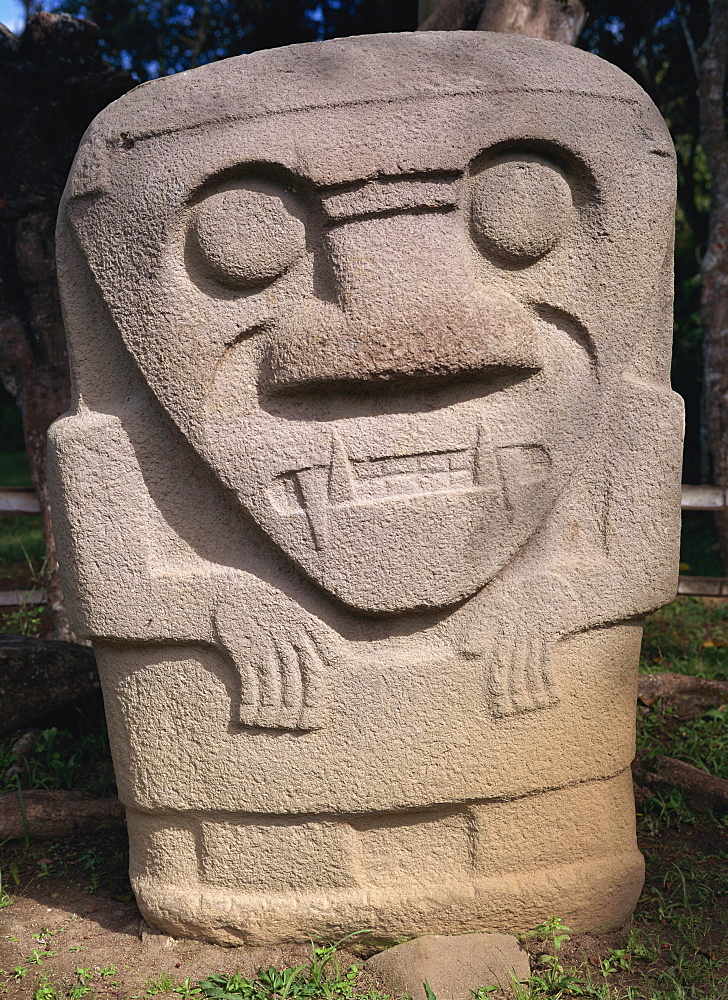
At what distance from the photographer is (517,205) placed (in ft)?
6.40

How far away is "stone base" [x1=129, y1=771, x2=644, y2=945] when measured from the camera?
2.10m

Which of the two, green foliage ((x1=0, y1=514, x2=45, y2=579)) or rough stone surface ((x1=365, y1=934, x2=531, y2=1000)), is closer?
rough stone surface ((x1=365, y1=934, x2=531, y2=1000))

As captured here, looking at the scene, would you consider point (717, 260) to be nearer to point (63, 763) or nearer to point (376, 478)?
point (376, 478)

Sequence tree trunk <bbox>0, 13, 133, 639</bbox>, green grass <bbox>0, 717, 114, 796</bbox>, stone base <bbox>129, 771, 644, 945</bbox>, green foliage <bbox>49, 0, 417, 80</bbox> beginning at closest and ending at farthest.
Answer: stone base <bbox>129, 771, 644, 945</bbox>, green grass <bbox>0, 717, 114, 796</bbox>, tree trunk <bbox>0, 13, 133, 639</bbox>, green foliage <bbox>49, 0, 417, 80</bbox>

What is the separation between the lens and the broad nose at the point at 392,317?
6.24ft

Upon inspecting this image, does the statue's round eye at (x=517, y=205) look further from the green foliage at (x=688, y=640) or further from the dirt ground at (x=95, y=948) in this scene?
the green foliage at (x=688, y=640)

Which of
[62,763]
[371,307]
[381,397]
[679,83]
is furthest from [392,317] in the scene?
[679,83]

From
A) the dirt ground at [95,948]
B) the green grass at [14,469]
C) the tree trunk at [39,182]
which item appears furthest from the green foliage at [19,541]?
the dirt ground at [95,948]

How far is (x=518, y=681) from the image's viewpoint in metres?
2.06

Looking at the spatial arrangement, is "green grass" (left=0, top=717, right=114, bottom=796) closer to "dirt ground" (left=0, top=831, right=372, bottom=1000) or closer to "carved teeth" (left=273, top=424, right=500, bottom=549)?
"dirt ground" (left=0, top=831, right=372, bottom=1000)

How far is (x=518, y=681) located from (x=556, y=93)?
127 cm

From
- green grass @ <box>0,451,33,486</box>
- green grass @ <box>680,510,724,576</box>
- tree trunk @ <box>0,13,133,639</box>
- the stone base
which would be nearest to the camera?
the stone base

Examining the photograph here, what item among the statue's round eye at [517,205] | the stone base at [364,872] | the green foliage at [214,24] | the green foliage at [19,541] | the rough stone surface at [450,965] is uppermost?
the green foliage at [214,24]

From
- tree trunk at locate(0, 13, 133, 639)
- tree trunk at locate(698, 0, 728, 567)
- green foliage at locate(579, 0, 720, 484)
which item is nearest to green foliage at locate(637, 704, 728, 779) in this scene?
tree trunk at locate(698, 0, 728, 567)
